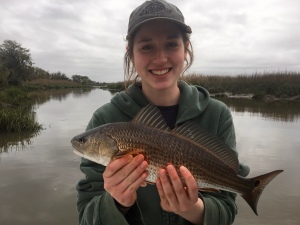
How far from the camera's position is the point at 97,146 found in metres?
2.37

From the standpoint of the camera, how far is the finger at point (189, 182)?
2146 millimetres

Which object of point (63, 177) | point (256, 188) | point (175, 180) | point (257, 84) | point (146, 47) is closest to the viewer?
point (175, 180)

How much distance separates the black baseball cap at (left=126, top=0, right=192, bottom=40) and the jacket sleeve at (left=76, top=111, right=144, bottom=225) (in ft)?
3.45

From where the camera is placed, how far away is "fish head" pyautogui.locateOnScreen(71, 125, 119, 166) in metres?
2.32

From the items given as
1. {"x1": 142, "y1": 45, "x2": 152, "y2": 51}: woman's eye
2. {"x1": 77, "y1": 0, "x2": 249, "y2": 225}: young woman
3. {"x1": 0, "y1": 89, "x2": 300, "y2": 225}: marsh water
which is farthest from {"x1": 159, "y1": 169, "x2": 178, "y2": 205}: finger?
{"x1": 0, "y1": 89, "x2": 300, "y2": 225}: marsh water

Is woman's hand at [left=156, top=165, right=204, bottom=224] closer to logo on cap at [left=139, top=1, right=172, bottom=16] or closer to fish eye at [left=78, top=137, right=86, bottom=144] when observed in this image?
fish eye at [left=78, top=137, right=86, bottom=144]

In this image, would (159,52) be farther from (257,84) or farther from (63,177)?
(257,84)

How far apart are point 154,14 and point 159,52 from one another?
1.17ft

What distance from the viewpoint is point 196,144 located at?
7.86ft

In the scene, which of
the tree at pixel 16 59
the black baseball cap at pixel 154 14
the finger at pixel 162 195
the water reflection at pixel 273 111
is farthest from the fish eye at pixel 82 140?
the tree at pixel 16 59

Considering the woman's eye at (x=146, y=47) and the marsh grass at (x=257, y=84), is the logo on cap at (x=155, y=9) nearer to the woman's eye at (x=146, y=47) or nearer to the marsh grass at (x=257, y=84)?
the woman's eye at (x=146, y=47)

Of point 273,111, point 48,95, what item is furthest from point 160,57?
point 48,95

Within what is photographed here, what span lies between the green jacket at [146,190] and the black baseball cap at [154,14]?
28.5 inches

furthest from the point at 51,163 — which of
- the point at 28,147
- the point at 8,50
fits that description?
the point at 8,50
